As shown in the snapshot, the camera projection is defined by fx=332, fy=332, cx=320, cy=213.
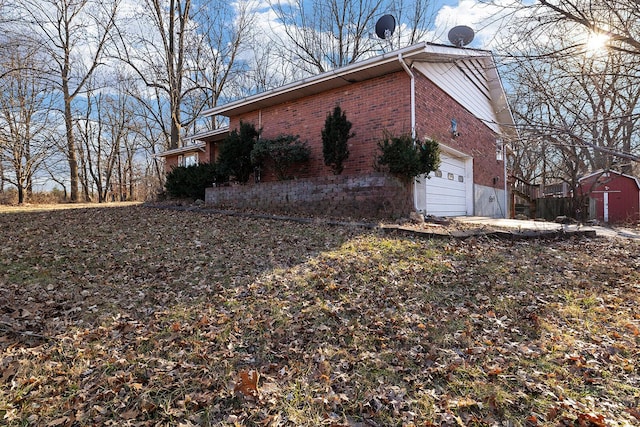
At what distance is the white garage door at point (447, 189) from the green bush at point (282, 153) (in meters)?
3.70

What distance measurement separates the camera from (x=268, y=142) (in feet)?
32.5

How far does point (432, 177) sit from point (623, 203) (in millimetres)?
14339

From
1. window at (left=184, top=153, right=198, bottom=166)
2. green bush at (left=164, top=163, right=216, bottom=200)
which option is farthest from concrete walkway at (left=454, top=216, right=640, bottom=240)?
window at (left=184, top=153, right=198, bottom=166)

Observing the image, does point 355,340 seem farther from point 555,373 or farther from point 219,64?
point 219,64

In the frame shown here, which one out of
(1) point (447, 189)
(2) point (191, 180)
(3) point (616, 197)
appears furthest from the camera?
(3) point (616, 197)

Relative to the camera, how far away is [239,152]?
34.5 ft

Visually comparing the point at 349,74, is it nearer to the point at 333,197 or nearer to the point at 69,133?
the point at 333,197

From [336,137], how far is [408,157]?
222 centimetres

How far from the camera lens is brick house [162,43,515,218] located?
321 inches

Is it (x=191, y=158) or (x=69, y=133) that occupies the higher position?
(x=69, y=133)

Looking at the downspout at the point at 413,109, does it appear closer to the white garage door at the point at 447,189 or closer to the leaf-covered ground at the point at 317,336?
the white garage door at the point at 447,189

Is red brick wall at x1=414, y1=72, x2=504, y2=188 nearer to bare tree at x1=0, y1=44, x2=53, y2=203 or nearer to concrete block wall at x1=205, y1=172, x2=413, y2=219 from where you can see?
concrete block wall at x1=205, y1=172, x2=413, y2=219

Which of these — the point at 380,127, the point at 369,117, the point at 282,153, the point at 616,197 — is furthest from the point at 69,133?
the point at 616,197

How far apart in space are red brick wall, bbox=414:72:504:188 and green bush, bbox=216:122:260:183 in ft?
16.9
